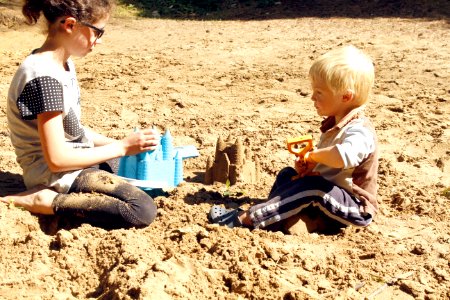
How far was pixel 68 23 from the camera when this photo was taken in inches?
143

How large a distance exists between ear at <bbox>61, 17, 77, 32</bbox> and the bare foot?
843 mm

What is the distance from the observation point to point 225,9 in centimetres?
1111

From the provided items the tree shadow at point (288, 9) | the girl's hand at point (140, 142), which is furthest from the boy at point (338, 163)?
the tree shadow at point (288, 9)

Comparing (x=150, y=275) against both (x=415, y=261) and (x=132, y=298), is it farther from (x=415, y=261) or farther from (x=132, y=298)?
(x=415, y=261)

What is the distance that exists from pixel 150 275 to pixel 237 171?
1.59 meters

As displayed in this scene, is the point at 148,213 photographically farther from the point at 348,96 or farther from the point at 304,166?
the point at 348,96

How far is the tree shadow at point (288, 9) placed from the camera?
32.1ft

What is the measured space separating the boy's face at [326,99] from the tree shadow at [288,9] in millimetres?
6041

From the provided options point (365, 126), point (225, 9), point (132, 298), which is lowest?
point (225, 9)

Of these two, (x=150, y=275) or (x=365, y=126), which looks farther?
(x=365, y=126)

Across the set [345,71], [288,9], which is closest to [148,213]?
[345,71]

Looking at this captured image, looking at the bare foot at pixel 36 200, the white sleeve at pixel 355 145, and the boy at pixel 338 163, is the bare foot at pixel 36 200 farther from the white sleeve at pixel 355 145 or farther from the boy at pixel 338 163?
the white sleeve at pixel 355 145

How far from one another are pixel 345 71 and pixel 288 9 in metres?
7.24

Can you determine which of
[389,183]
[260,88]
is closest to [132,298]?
[389,183]
